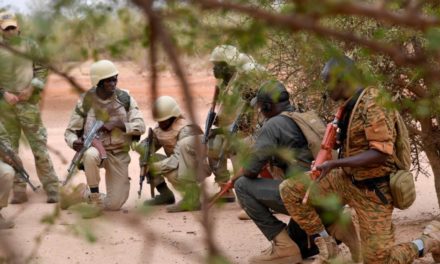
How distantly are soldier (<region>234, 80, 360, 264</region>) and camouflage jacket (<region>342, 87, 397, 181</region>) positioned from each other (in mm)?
787

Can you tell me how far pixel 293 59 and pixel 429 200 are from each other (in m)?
2.60

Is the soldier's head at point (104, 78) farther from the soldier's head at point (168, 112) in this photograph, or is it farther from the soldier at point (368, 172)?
the soldier at point (368, 172)

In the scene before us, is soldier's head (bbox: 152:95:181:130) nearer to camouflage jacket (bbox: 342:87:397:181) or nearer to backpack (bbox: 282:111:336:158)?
backpack (bbox: 282:111:336:158)

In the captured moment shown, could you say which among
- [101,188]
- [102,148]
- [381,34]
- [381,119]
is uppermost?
[381,34]

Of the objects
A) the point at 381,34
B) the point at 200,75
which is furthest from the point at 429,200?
the point at 200,75

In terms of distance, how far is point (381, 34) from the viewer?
301 centimetres

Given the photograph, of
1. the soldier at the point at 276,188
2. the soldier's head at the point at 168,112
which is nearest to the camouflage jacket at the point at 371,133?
the soldier at the point at 276,188

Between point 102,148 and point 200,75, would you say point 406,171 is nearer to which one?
point 102,148

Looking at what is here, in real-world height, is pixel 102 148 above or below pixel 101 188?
above

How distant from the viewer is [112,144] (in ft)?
30.6

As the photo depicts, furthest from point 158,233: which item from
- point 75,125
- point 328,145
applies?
point 75,125

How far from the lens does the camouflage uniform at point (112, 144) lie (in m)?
9.19

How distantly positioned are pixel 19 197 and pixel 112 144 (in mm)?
1113

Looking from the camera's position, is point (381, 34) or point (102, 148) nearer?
point (381, 34)
